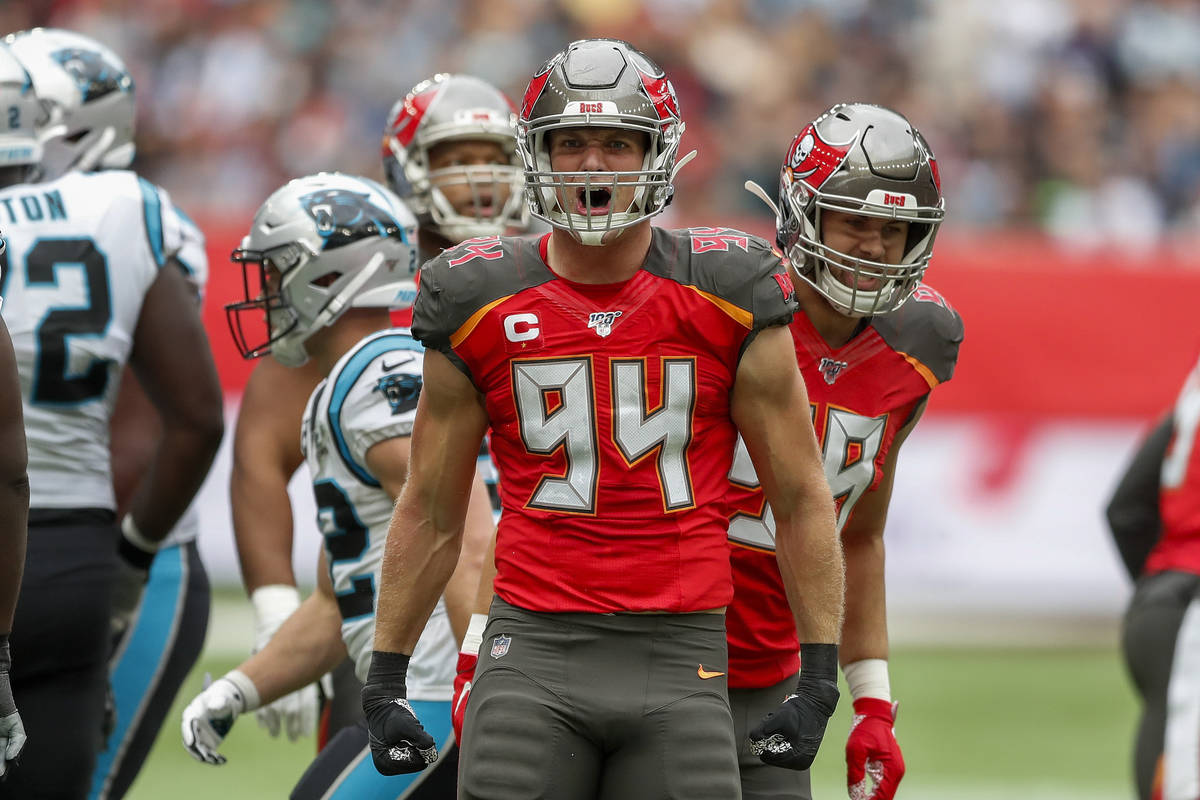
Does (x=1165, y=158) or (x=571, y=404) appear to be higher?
(x=571, y=404)

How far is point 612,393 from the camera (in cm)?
320

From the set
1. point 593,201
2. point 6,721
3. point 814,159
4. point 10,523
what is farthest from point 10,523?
point 814,159

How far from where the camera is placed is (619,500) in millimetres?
3193

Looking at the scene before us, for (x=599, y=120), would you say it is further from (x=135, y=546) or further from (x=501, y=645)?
(x=135, y=546)

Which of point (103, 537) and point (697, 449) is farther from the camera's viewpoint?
point (103, 537)

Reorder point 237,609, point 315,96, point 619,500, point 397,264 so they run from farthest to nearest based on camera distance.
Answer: point 315,96, point 237,609, point 397,264, point 619,500

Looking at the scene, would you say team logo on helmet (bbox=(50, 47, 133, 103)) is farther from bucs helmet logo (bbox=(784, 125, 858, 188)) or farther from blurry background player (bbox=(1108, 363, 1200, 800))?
blurry background player (bbox=(1108, 363, 1200, 800))

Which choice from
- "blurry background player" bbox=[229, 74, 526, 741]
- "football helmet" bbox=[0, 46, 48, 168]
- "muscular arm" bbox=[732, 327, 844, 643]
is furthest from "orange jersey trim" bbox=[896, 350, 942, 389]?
"football helmet" bbox=[0, 46, 48, 168]

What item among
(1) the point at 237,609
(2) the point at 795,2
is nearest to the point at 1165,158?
(2) the point at 795,2

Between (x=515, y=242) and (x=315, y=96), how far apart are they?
30.8ft

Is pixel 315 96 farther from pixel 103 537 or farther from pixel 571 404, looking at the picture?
pixel 571 404

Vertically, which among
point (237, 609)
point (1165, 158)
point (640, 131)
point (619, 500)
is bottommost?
point (237, 609)

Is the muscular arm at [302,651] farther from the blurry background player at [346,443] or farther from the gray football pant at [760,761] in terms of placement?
the gray football pant at [760,761]

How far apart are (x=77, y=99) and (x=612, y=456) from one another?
2515mm
